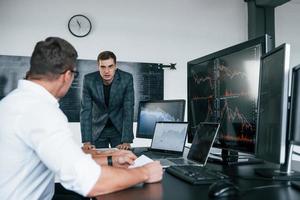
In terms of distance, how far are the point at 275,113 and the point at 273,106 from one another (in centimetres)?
3

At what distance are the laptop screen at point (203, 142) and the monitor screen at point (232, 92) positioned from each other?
93mm

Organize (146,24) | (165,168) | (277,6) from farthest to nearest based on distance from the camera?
(277,6) → (146,24) → (165,168)

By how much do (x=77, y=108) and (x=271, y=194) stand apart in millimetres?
3148

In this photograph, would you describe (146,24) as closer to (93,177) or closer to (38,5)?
(38,5)

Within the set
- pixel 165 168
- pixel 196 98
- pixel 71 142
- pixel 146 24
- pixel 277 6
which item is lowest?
pixel 165 168

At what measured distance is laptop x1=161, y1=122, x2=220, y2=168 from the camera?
1334 millimetres

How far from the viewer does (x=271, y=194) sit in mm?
876

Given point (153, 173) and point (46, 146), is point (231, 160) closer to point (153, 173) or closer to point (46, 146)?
point (153, 173)

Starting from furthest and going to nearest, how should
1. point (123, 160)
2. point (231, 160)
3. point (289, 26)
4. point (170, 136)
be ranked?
point (289, 26)
point (170, 136)
point (231, 160)
point (123, 160)

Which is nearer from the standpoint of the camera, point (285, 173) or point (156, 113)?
point (285, 173)

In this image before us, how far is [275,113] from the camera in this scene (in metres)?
1.06

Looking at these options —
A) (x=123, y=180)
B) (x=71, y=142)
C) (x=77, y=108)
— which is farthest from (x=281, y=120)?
(x=77, y=108)

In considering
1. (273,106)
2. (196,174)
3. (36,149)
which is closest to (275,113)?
(273,106)

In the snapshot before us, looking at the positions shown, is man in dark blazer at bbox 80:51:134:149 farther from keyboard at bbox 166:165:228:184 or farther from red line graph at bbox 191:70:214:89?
keyboard at bbox 166:165:228:184
